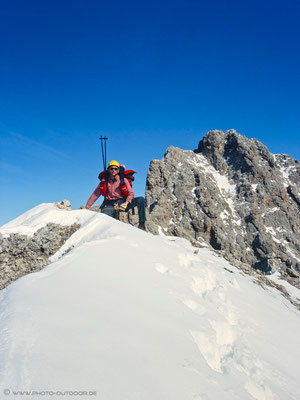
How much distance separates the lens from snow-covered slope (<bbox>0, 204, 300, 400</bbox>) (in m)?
2.50

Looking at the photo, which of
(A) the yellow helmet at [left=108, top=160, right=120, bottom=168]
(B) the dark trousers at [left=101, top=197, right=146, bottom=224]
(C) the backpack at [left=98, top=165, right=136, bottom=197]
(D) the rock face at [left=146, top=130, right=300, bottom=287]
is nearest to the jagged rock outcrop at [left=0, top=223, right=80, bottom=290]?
(B) the dark trousers at [left=101, top=197, right=146, bottom=224]

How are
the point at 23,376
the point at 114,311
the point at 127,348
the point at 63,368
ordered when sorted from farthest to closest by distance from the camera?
the point at 114,311
the point at 127,348
the point at 63,368
the point at 23,376

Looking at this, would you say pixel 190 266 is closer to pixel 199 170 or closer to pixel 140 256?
pixel 140 256

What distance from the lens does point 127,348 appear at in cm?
306

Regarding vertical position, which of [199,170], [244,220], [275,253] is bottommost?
[275,253]

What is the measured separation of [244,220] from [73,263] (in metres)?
68.5

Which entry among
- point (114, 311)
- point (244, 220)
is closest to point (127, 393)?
point (114, 311)

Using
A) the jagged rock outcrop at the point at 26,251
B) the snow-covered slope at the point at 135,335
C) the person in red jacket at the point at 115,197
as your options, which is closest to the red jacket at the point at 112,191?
the person in red jacket at the point at 115,197

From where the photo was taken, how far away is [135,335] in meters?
3.37

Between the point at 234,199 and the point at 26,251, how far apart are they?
2835 inches

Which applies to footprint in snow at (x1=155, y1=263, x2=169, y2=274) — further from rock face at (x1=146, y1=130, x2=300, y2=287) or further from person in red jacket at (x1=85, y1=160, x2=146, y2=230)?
rock face at (x1=146, y1=130, x2=300, y2=287)

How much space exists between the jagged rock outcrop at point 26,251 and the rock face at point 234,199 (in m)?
46.8

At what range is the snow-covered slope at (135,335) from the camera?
8.19 ft

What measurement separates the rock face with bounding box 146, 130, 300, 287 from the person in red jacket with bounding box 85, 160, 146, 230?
42.8 meters
